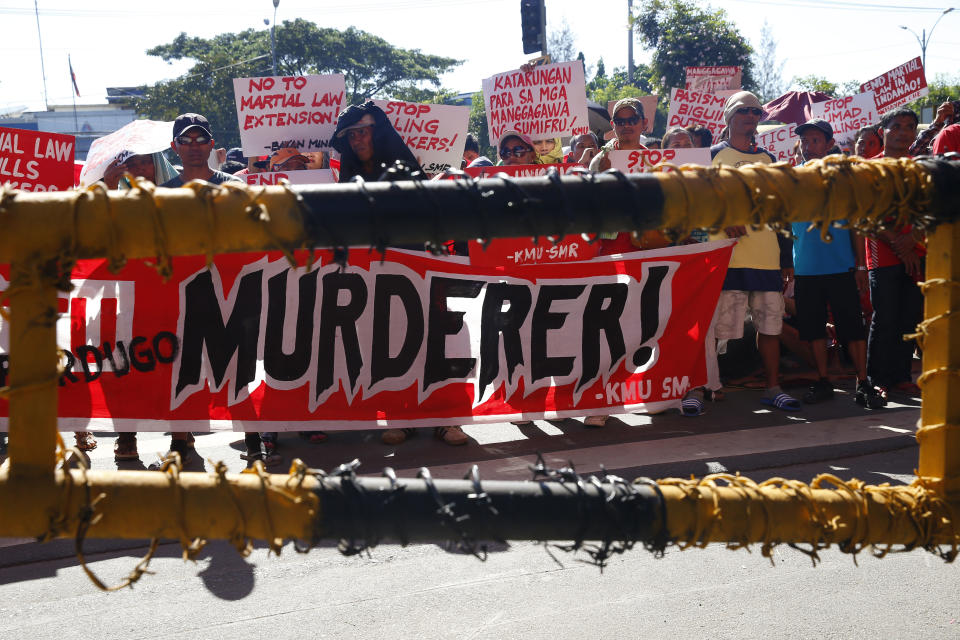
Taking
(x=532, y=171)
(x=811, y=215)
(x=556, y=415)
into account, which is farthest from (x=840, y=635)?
(x=532, y=171)

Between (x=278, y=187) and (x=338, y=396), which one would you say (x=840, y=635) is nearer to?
(x=278, y=187)

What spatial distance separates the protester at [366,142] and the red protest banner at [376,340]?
913mm

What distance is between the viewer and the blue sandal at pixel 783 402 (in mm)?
6695

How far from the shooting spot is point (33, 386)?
1.39 metres

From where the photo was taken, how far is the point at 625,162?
7.19m

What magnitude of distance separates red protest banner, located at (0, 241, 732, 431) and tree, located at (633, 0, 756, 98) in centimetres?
3791

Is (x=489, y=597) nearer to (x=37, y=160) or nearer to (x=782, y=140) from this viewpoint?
(x=37, y=160)

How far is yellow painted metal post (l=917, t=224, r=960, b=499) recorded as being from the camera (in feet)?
5.70

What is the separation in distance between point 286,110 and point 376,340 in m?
3.34

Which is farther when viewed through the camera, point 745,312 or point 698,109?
point 698,109

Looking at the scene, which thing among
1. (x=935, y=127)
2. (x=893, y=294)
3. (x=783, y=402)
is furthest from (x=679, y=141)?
(x=935, y=127)

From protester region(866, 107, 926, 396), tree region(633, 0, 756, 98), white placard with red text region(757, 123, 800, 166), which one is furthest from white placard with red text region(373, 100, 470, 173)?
tree region(633, 0, 756, 98)

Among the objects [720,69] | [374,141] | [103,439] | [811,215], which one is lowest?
[103,439]

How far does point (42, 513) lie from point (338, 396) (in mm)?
4414
